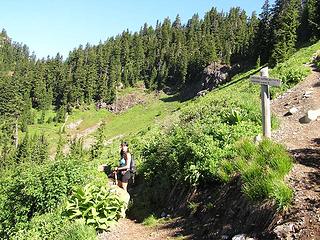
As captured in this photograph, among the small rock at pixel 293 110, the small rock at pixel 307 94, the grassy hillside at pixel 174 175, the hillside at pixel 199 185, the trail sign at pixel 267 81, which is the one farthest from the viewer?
the small rock at pixel 307 94

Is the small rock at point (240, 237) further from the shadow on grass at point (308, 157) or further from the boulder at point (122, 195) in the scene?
the boulder at point (122, 195)

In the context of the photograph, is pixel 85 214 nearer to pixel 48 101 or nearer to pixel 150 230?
pixel 150 230

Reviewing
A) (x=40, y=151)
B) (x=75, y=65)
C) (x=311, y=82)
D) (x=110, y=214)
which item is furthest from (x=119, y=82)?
(x=110, y=214)

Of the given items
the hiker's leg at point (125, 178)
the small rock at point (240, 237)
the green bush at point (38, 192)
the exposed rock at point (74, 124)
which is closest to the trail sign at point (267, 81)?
the small rock at point (240, 237)

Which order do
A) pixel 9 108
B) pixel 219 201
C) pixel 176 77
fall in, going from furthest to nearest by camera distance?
pixel 176 77 → pixel 9 108 → pixel 219 201

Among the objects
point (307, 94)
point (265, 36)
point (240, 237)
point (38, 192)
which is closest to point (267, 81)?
point (240, 237)

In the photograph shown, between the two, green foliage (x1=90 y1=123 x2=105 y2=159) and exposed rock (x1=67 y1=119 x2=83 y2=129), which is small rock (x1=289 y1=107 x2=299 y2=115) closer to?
green foliage (x1=90 y1=123 x2=105 y2=159)

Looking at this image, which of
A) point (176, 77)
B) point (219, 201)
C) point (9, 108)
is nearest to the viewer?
point (219, 201)

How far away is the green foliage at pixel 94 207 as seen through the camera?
38.5 feet

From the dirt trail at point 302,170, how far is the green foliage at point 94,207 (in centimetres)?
552

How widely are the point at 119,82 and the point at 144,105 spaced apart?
24798 mm

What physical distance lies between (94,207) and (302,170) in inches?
234

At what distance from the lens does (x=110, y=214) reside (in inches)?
476

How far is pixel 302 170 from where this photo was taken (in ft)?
32.0
